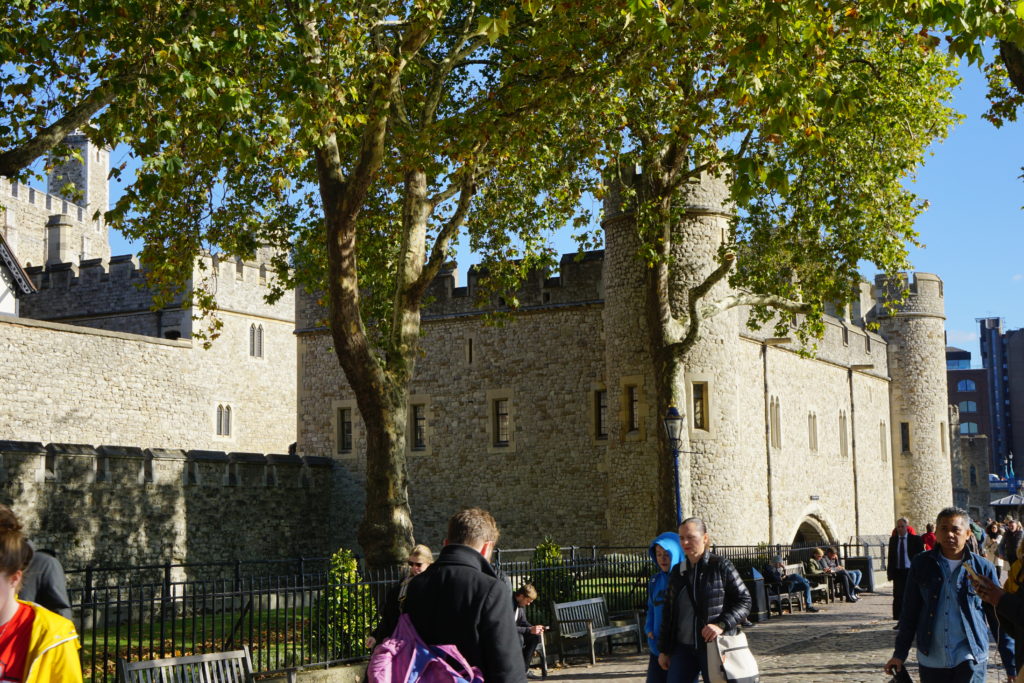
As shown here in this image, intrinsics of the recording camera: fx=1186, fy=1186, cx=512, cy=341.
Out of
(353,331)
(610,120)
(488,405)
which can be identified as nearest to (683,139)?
(610,120)

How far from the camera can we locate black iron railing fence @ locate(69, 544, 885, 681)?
37.3 feet

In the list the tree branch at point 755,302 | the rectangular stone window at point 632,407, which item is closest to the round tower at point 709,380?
the tree branch at point 755,302

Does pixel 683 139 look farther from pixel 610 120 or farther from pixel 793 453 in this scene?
pixel 793 453

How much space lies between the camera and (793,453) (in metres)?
30.2

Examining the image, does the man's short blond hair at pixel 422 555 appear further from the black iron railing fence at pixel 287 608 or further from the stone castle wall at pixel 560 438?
the stone castle wall at pixel 560 438

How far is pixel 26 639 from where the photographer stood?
3559mm

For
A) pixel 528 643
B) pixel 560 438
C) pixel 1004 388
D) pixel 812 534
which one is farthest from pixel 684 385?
pixel 1004 388

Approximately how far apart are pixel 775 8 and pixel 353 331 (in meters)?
7.28

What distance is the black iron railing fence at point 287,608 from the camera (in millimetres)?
11367

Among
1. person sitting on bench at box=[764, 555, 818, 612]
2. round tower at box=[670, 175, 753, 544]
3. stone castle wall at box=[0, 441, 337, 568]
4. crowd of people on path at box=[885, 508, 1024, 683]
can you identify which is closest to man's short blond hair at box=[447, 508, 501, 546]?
crowd of people on path at box=[885, 508, 1024, 683]

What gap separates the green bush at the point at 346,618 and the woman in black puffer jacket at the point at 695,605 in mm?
→ 5743

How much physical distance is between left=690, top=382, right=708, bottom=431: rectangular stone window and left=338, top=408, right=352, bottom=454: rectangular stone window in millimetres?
9925

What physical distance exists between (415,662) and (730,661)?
276cm

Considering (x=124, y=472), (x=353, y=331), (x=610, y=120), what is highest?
(x=610, y=120)
